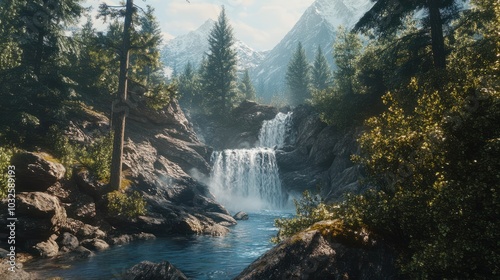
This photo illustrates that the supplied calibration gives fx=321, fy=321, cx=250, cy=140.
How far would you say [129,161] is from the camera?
2683 centimetres

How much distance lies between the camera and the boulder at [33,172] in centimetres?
1634

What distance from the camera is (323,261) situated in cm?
726

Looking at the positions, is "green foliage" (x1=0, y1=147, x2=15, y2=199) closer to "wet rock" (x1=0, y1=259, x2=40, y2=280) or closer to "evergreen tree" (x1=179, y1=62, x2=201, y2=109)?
"wet rock" (x1=0, y1=259, x2=40, y2=280)

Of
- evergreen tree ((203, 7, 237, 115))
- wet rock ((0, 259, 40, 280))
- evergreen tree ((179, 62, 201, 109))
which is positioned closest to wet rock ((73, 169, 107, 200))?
wet rock ((0, 259, 40, 280))

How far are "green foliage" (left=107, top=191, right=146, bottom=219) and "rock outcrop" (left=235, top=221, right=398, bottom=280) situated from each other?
1529cm

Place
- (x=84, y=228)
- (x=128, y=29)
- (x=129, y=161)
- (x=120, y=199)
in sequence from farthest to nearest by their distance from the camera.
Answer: (x=129, y=161) → (x=128, y=29) → (x=120, y=199) → (x=84, y=228)

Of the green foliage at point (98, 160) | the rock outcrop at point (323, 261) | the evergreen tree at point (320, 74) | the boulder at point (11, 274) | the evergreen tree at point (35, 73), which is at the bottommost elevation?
the boulder at point (11, 274)

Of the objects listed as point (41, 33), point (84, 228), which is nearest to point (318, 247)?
point (84, 228)

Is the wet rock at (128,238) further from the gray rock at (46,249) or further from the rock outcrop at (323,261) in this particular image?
the rock outcrop at (323,261)

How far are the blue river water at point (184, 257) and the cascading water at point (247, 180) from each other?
680 inches

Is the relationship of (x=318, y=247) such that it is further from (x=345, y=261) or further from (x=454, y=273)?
(x=454, y=273)

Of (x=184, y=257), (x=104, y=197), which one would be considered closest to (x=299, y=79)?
(x=104, y=197)

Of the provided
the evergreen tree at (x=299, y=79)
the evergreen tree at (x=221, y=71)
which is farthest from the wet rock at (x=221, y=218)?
the evergreen tree at (x=299, y=79)

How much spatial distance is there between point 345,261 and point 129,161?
23.0m
